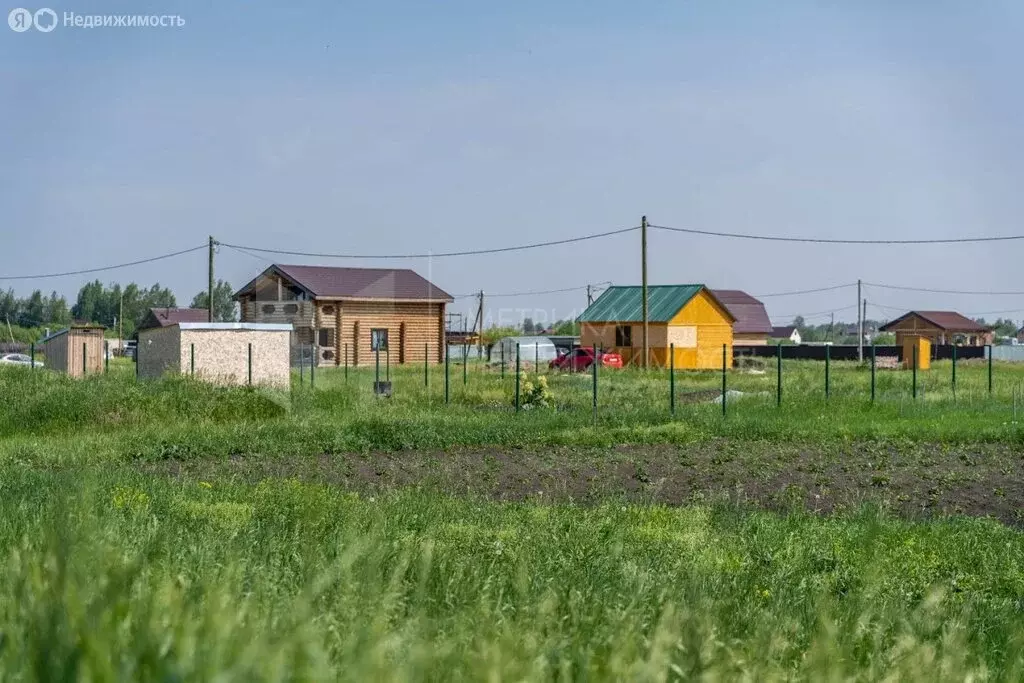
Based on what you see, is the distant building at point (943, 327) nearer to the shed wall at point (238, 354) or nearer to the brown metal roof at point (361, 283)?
the brown metal roof at point (361, 283)

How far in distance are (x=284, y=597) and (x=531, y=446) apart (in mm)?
12848

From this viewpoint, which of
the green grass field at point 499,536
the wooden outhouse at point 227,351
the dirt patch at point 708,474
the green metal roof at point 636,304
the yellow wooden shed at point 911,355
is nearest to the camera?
the green grass field at point 499,536

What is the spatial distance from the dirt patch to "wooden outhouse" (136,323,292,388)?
11.7 m

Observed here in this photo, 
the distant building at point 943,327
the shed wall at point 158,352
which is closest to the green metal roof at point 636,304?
the shed wall at point 158,352

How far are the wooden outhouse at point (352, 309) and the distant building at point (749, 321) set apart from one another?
35474 millimetres

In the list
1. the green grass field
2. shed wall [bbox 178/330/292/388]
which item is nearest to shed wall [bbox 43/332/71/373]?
shed wall [bbox 178/330/292/388]

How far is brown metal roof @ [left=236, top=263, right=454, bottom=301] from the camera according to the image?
5088cm

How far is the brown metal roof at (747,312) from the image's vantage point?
85125 mm

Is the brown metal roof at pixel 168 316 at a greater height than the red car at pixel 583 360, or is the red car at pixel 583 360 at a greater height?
the brown metal roof at pixel 168 316

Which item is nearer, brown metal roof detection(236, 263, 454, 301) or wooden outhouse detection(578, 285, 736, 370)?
wooden outhouse detection(578, 285, 736, 370)

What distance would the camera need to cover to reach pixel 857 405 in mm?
21141

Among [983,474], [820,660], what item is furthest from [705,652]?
[983,474]

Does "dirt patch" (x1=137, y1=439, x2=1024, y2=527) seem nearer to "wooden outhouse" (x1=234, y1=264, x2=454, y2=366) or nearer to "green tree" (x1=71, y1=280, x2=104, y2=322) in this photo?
"wooden outhouse" (x1=234, y1=264, x2=454, y2=366)

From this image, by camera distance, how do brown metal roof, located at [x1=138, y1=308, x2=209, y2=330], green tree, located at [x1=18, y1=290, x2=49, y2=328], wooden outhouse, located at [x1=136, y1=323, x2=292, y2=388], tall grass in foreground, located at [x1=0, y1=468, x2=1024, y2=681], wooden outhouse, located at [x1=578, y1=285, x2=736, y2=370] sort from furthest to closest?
green tree, located at [x1=18, y1=290, x2=49, y2=328]
brown metal roof, located at [x1=138, y1=308, x2=209, y2=330]
wooden outhouse, located at [x1=578, y1=285, x2=736, y2=370]
wooden outhouse, located at [x1=136, y1=323, x2=292, y2=388]
tall grass in foreground, located at [x1=0, y1=468, x2=1024, y2=681]
